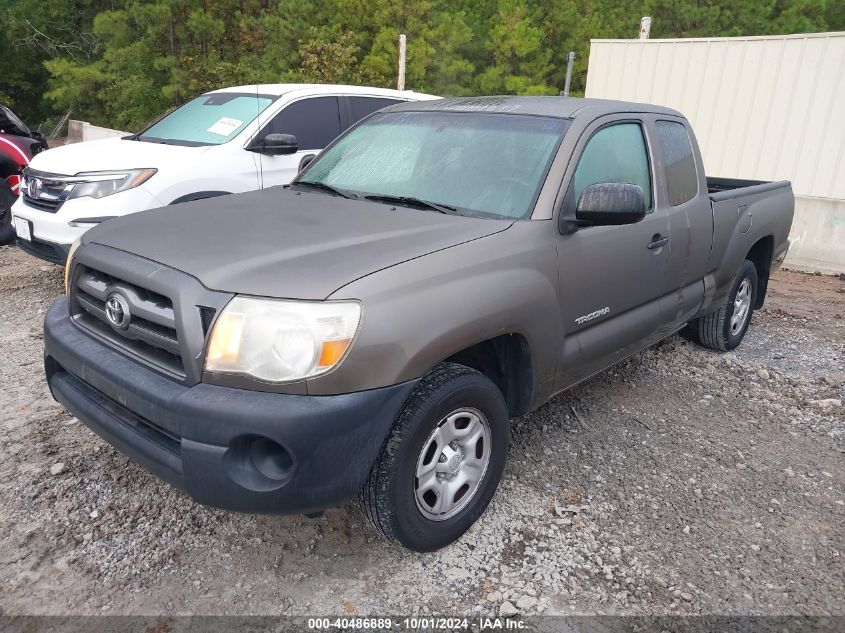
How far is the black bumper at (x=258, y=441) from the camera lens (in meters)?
2.16

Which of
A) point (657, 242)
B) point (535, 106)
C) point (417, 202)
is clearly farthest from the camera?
point (657, 242)

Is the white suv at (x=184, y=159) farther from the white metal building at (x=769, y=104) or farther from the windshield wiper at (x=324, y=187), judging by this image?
the white metal building at (x=769, y=104)

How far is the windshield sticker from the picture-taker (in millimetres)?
5902

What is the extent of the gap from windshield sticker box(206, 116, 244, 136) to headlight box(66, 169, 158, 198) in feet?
3.01

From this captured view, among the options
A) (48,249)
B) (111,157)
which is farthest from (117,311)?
(111,157)

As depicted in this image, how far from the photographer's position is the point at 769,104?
947cm

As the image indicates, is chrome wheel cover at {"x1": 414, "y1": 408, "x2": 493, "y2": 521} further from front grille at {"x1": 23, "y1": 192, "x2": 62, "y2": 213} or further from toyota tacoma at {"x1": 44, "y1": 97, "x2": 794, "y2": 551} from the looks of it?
front grille at {"x1": 23, "y1": 192, "x2": 62, "y2": 213}

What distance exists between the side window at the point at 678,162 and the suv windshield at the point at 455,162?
3.27ft

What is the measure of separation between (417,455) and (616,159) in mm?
2010

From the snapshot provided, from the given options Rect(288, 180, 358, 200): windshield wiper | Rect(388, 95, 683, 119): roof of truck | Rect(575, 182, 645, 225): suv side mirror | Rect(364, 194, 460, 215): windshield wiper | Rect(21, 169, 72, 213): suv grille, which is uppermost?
Rect(388, 95, 683, 119): roof of truck

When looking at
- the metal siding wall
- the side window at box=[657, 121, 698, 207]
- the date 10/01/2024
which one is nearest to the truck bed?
the side window at box=[657, 121, 698, 207]

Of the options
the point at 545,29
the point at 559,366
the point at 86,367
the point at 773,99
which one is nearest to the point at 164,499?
the point at 86,367

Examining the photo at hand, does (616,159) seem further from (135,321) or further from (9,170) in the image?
(9,170)

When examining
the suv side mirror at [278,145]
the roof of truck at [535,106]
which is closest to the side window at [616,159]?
the roof of truck at [535,106]
